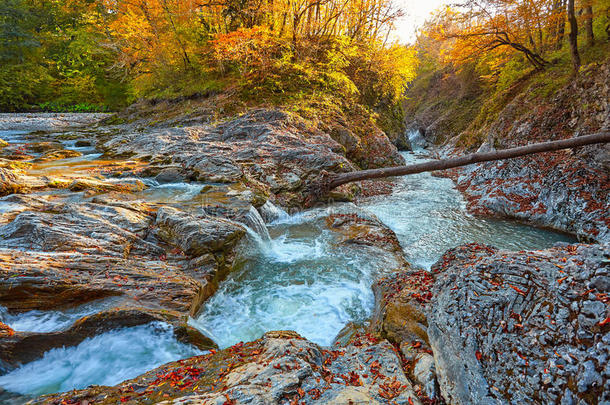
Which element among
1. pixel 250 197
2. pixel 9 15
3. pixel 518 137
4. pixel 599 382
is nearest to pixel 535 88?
pixel 518 137

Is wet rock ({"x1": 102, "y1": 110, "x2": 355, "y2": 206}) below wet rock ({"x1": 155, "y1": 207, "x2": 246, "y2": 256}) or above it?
above

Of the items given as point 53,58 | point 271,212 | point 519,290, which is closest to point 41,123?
point 53,58

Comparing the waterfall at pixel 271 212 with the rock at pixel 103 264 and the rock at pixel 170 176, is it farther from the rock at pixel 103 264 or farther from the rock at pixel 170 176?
the rock at pixel 170 176

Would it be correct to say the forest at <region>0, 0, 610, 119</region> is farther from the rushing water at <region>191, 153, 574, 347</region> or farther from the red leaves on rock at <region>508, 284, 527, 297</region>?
the red leaves on rock at <region>508, 284, 527, 297</region>

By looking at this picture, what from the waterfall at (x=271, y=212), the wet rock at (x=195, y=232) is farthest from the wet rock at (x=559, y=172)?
the wet rock at (x=195, y=232)

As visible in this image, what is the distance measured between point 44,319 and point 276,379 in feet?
11.0

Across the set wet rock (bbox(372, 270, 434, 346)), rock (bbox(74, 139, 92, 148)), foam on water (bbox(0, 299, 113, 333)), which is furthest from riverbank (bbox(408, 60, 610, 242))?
rock (bbox(74, 139, 92, 148))

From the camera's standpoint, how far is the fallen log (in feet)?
21.7

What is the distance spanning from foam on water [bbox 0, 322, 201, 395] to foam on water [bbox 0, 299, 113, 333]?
1.08ft

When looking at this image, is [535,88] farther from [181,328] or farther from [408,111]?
[408,111]

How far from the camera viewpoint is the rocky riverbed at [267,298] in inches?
91.4

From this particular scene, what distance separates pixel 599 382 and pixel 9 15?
5198 centimetres

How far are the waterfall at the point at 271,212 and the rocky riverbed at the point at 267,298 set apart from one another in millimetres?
69

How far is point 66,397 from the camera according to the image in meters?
2.65
